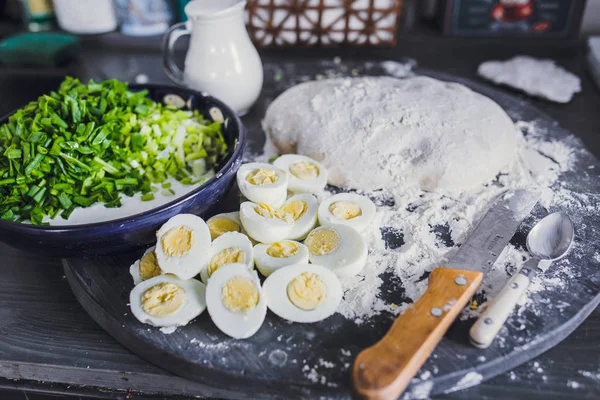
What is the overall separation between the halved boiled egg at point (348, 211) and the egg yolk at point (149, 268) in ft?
1.18

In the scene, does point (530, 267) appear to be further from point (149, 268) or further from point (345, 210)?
point (149, 268)

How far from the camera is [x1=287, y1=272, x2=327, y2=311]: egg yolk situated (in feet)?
3.21

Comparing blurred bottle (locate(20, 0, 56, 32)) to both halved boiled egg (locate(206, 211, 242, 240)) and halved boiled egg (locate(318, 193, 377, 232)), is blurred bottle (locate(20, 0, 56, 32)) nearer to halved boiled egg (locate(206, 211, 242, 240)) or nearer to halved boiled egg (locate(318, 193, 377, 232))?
halved boiled egg (locate(206, 211, 242, 240))

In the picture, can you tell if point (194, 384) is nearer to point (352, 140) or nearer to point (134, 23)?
point (352, 140)

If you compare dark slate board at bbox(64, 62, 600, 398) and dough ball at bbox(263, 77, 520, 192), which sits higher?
dough ball at bbox(263, 77, 520, 192)

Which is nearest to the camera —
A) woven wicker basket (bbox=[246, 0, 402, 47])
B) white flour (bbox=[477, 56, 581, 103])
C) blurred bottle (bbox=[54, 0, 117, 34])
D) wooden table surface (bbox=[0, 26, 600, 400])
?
wooden table surface (bbox=[0, 26, 600, 400])

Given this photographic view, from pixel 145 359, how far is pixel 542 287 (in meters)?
0.78

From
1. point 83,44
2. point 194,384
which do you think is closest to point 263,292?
point 194,384

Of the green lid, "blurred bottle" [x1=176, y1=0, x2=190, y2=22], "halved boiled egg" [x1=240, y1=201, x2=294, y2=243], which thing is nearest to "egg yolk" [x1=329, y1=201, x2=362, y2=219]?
"halved boiled egg" [x1=240, y1=201, x2=294, y2=243]

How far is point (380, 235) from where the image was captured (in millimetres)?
1187

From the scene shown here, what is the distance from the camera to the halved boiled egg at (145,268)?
107 cm

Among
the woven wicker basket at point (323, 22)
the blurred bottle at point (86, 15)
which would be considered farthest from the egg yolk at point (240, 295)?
the blurred bottle at point (86, 15)

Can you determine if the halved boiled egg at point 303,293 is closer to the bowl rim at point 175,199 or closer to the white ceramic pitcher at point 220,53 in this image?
the bowl rim at point 175,199

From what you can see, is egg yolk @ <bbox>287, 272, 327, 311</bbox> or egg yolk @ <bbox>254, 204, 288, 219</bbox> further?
egg yolk @ <bbox>254, 204, 288, 219</bbox>
